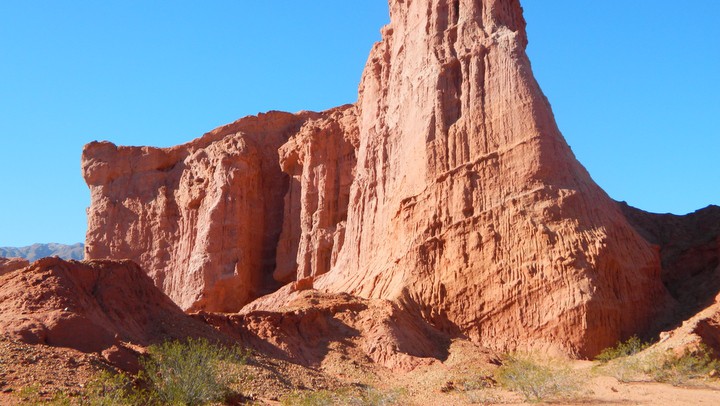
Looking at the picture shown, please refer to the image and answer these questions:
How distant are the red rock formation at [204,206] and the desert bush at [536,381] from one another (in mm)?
20410

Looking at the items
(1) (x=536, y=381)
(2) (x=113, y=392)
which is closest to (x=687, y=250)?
(1) (x=536, y=381)

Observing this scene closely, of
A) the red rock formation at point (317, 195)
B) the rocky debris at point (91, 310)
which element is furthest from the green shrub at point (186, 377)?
the red rock formation at point (317, 195)

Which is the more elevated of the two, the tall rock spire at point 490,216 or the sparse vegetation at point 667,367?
the tall rock spire at point 490,216

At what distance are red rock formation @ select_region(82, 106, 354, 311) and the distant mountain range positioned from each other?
311 ft

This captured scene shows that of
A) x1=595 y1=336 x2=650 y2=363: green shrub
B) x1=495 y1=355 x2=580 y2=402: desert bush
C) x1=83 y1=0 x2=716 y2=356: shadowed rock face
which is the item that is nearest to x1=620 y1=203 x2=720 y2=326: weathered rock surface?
x1=83 y1=0 x2=716 y2=356: shadowed rock face

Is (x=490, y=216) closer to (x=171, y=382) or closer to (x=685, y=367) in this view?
(x=685, y=367)

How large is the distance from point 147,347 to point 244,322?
5.97 meters

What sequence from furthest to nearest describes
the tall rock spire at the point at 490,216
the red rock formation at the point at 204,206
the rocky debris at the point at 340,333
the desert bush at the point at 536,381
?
the red rock formation at the point at 204,206
the tall rock spire at the point at 490,216
the rocky debris at the point at 340,333
the desert bush at the point at 536,381

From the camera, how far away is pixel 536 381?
73.3 ft

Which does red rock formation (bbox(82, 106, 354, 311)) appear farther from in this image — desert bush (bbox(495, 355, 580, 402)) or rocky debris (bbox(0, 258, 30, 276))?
desert bush (bbox(495, 355, 580, 402))

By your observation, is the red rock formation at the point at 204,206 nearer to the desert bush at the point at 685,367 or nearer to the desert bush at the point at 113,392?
the desert bush at the point at 685,367

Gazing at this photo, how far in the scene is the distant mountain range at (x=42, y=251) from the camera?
5748 inches

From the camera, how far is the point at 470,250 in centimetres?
3072

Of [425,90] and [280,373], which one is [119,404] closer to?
[280,373]
